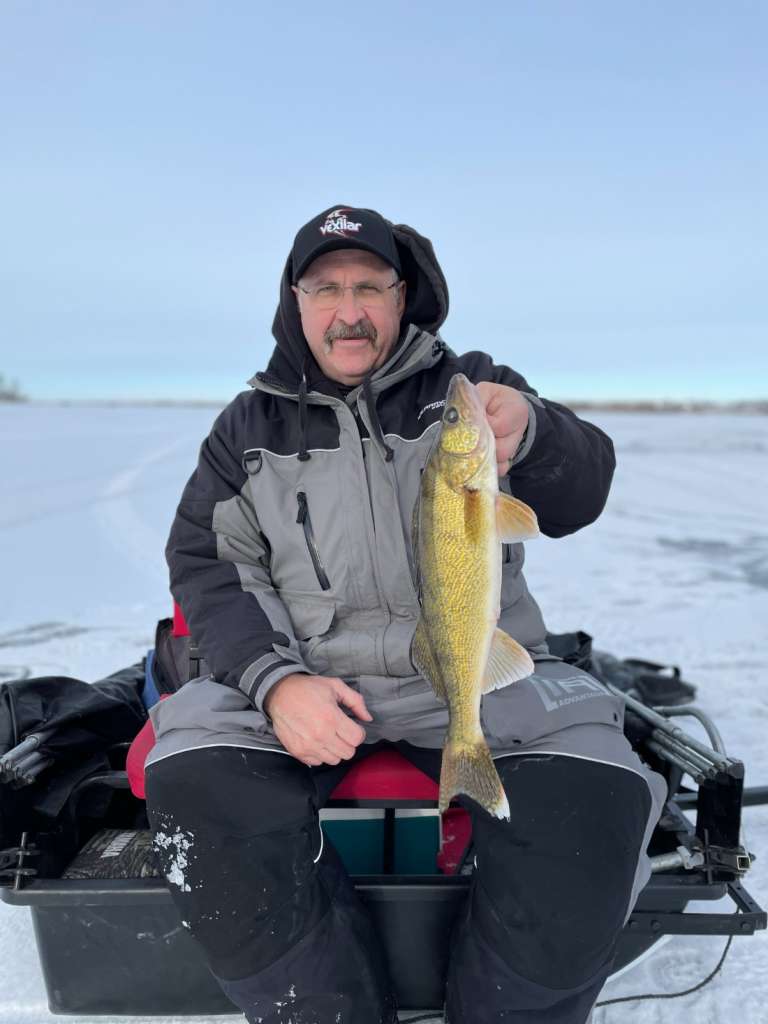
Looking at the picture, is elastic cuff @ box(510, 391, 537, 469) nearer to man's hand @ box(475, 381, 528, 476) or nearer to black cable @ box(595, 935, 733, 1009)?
man's hand @ box(475, 381, 528, 476)

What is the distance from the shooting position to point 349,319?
255 cm

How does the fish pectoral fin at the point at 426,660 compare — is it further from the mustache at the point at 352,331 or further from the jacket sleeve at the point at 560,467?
the mustache at the point at 352,331

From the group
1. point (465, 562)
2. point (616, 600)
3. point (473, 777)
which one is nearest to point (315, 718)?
point (473, 777)

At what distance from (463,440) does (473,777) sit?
0.75m

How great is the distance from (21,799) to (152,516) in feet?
23.8

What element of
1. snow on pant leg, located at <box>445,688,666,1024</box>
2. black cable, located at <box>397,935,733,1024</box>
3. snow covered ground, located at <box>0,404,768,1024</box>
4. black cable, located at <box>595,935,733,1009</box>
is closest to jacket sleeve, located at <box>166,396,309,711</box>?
snow on pant leg, located at <box>445,688,666,1024</box>

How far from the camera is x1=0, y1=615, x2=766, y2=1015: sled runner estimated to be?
2.13 metres

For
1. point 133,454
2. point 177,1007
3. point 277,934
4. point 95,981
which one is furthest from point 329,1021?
point 133,454

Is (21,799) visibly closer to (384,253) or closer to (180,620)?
(180,620)

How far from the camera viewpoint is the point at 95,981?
2.21m

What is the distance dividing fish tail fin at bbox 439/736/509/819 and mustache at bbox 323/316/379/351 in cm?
133

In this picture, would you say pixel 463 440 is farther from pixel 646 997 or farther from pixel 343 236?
pixel 646 997

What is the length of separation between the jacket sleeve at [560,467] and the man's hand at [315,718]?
78 cm

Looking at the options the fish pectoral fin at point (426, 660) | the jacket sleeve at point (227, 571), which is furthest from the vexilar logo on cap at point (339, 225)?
the fish pectoral fin at point (426, 660)
